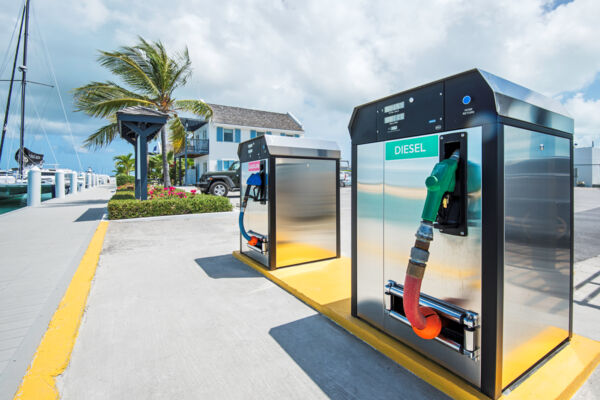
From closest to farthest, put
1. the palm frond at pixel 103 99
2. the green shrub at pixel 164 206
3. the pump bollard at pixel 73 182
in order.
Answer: the green shrub at pixel 164 206 → the palm frond at pixel 103 99 → the pump bollard at pixel 73 182

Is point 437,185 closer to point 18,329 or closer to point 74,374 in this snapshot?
point 74,374

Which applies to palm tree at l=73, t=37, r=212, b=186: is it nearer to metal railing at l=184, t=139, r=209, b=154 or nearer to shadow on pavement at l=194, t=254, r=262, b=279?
shadow on pavement at l=194, t=254, r=262, b=279

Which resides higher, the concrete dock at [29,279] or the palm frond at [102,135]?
the palm frond at [102,135]

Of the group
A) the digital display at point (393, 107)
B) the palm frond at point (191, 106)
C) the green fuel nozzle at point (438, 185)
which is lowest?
the green fuel nozzle at point (438, 185)

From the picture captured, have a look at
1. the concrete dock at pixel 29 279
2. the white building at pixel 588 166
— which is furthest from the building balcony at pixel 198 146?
the white building at pixel 588 166

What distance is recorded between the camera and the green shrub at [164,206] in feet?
28.3

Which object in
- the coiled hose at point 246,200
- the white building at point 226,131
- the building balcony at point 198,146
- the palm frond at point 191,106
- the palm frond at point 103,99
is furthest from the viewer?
the building balcony at point 198,146

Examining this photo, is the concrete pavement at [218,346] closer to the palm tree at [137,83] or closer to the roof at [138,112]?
the roof at [138,112]

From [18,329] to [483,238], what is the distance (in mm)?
3504

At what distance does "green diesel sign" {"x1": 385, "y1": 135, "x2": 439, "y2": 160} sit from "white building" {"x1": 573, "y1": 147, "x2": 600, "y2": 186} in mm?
40367

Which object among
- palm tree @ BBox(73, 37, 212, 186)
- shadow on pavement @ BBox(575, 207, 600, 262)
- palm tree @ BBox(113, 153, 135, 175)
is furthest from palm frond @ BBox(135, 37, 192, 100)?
palm tree @ BBox(113, 153, 135, 175)

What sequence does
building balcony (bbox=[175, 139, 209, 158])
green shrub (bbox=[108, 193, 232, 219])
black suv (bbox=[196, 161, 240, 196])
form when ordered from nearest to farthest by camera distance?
green shrub (bbox=[108, 193, 232, 219]) → black suv (bbox=[196, 161, 240, 196]) → building balcony (bbox=[175, 139, 209, 158])

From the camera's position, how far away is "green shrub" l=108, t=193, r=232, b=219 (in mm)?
Result: 8617

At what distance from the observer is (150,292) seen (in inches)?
135
